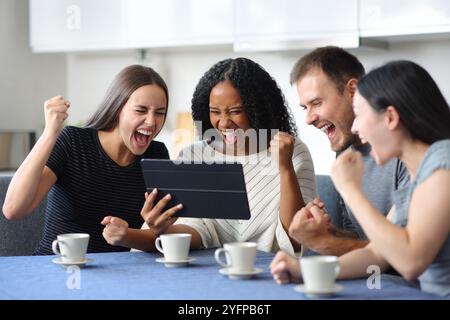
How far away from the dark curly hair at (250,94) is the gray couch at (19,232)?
0.68m

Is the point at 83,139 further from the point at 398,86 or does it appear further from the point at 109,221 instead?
the point at 398,86

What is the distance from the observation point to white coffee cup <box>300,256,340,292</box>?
1480 mm

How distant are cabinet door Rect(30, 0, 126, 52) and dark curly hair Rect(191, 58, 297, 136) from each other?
157 centimetres

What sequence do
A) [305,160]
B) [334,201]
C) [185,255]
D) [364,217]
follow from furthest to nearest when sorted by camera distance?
1. [334,201]
2. [305,160]
3. [185,255]
4. [364,217]

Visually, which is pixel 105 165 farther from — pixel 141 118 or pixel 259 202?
pixel 259 202

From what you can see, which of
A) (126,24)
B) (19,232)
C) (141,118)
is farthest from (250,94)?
(126,24)

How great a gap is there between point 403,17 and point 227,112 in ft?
3.70

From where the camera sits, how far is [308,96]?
238 cm

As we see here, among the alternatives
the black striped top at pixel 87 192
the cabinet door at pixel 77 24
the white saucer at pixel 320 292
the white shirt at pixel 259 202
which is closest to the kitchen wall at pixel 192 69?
the cabinet door at pixel 77 24

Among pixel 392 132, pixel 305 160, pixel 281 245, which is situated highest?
pixel 392 132

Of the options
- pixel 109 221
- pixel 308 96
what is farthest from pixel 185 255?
pixel 308 96

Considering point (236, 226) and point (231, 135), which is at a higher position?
point (231, 135)

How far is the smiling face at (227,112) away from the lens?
236 cm

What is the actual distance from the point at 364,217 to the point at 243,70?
1044 mm
